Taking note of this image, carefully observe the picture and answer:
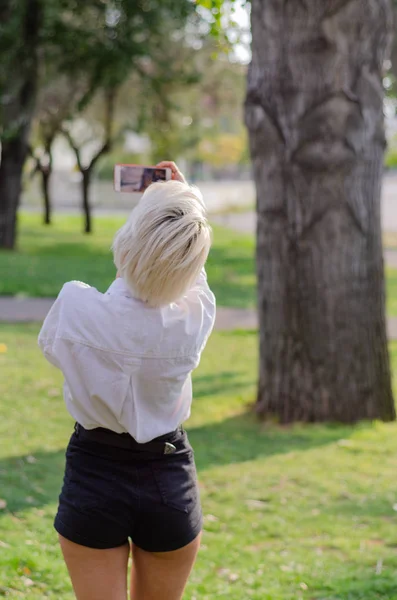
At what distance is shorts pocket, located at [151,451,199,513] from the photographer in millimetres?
2547

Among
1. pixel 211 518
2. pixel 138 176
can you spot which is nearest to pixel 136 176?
pixel 138 176

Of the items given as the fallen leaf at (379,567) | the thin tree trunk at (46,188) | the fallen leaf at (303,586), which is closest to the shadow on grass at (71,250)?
the thin tree trunk at (46,188)

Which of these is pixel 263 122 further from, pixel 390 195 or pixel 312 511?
pixel 390 195

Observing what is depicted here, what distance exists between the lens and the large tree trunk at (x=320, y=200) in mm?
6434

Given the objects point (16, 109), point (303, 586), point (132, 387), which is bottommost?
point (303, 586)

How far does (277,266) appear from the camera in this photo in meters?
6.73

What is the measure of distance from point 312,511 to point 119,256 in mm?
3104

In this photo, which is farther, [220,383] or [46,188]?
[46,188]

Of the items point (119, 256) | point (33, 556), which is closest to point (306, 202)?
point (33, 556)

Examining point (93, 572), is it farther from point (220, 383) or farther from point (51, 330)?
point (220, 383)

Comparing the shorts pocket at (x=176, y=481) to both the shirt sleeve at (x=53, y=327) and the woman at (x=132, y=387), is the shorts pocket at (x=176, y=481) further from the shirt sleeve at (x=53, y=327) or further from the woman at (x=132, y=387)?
the shirt sleeve at (x=53, y=327)

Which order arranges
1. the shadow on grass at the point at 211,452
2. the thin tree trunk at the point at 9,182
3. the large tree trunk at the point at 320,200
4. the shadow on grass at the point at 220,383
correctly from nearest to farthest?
the shadow on grass at the point at 211,452 → the large tree trunk at the point at 320,200 → the shadow on grass at the point at 220,383 → the thin tree trunk at the point at 9,182

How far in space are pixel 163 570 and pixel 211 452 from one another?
362 cm

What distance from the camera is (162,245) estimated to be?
2.42 metres
